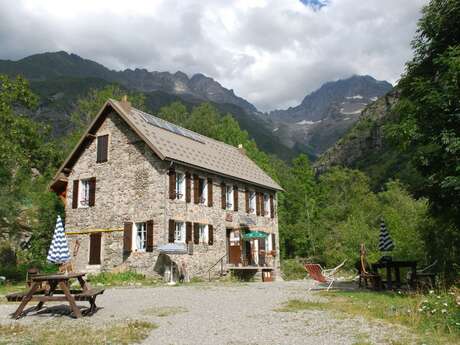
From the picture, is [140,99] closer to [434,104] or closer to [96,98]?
[96,98]

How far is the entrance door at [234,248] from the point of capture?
24344 mm

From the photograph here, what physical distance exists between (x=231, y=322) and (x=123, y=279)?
12279 millimetres

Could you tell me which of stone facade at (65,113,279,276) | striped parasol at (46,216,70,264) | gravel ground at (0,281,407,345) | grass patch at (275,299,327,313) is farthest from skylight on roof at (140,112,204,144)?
grass patch at (275,299,327,313)

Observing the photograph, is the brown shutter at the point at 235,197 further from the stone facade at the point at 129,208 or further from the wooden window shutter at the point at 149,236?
the wooden window shutter at the point at 149,236

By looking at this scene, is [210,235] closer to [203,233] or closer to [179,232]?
[203,233]

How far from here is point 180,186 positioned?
22.2 metres

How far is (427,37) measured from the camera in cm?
1320

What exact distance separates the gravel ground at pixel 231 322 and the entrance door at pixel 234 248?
39.2ft

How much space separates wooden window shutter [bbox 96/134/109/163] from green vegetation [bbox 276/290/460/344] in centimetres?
1497

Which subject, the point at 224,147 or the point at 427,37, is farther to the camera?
the point at 224,147

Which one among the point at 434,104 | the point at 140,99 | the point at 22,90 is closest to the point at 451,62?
the point at 434,104

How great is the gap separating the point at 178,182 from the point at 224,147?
8.63 meters

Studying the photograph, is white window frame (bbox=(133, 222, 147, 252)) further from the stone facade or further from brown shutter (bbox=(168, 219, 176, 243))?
brown shutter (bbox=(168, 219, 176, 243))

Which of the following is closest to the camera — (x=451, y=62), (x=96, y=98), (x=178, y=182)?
(x=451, y=62)
